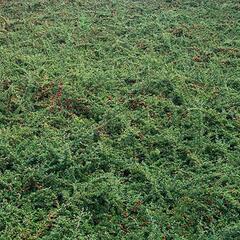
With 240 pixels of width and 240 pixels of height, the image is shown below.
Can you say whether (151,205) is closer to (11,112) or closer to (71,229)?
(71,229)

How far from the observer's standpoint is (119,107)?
14.1ft

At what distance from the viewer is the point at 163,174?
12.0 ft

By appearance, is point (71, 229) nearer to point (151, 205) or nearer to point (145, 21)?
point (151, 205)

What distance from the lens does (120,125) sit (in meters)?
4.13

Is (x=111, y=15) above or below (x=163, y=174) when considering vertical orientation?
above

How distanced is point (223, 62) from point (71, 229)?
273 cm

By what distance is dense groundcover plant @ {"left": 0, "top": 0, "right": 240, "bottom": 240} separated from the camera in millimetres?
3314

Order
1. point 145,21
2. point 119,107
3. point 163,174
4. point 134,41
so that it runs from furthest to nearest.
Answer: point 145,21, point 134,41, point 119,107, point 163,174

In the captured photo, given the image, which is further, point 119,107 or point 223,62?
point 223,62

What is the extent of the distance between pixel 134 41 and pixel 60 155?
90.5 inches

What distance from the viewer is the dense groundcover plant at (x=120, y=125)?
331 centimetres

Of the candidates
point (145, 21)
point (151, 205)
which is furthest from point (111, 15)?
point (151, 205)

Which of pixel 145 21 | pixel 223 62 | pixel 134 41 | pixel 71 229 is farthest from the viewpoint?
pixel 145 21

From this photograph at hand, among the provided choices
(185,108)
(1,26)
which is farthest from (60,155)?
(1,26)
